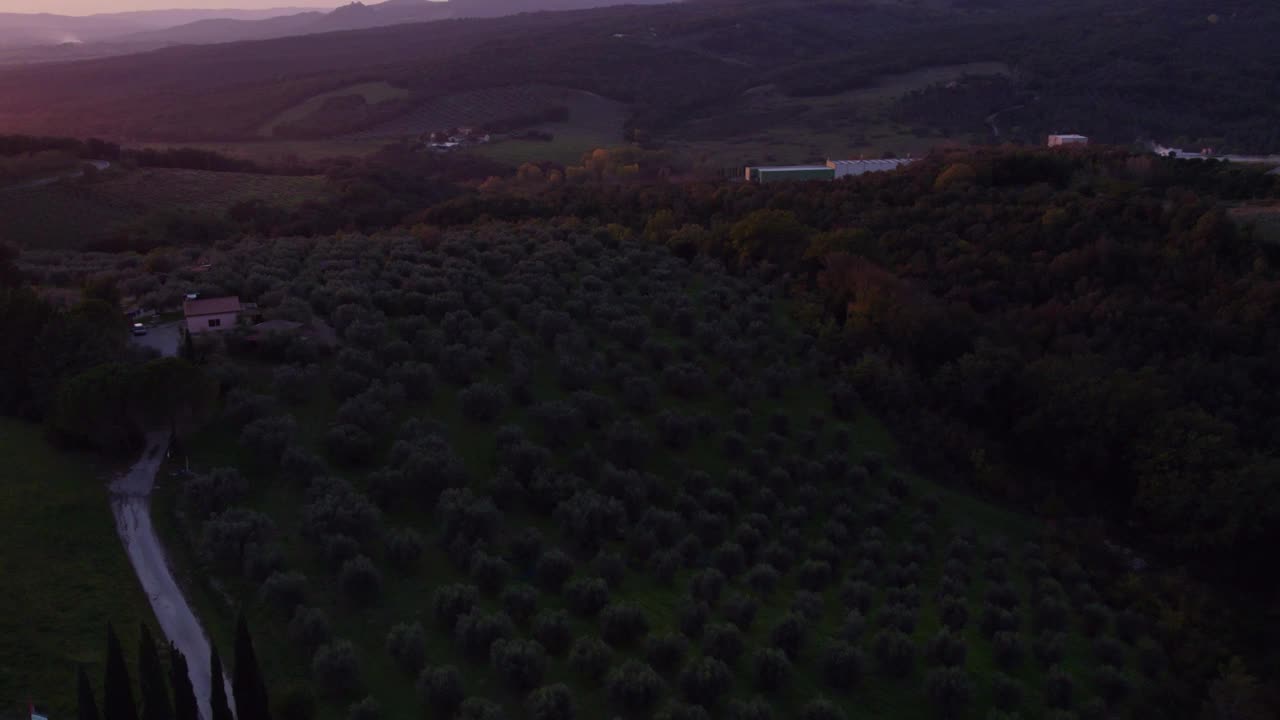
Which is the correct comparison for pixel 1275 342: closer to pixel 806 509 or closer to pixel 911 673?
pixel 806 509

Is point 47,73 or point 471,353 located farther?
point 47,73

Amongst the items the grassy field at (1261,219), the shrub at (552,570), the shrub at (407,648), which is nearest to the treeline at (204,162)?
the shrub at (552,570)

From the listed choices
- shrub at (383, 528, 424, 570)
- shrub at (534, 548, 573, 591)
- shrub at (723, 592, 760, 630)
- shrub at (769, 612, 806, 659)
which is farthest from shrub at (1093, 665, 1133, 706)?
shrub at (383, 528, 424, 570)

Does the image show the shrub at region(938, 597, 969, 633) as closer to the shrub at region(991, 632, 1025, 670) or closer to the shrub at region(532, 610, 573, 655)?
the shrub at region(991, 632, 1025, 670)

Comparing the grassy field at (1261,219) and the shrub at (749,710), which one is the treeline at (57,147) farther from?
the grassy field at (1261,219)

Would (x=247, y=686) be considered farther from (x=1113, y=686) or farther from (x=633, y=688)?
(x=1113, y=686)

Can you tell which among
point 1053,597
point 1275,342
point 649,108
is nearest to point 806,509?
point 1053,597
